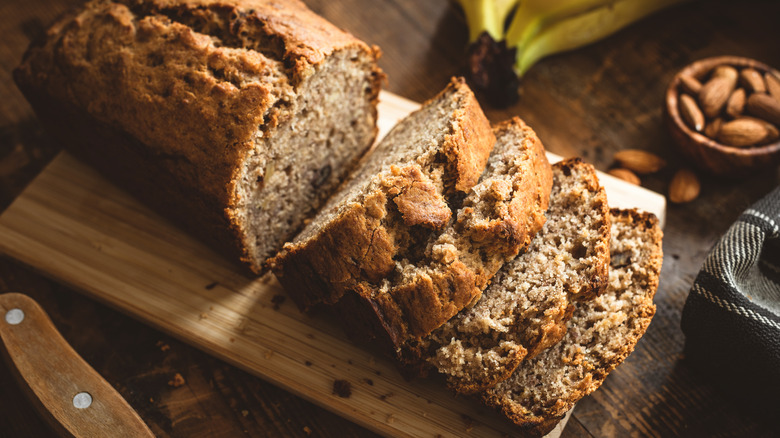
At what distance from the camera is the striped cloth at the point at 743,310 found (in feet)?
Result: 8.10

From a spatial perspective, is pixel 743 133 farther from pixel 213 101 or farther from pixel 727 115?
pixel 213 101

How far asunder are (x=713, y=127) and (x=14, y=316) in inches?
137

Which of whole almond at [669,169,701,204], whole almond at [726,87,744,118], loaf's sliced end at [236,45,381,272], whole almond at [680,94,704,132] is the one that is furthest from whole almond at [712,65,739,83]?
loaf's sliced end at [236,45,381,272]

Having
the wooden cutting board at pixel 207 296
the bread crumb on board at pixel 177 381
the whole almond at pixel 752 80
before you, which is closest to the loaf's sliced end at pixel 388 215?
the wooden cutting board at pixel 207 296

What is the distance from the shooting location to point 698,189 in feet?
10.8

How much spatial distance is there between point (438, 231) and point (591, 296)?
0.64m

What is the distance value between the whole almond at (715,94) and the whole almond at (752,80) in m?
0.06

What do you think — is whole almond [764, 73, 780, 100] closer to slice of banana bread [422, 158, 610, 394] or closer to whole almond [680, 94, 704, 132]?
whole almond [680, 94, 704, 132]

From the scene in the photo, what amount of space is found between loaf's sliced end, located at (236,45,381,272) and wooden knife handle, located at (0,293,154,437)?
810 mm

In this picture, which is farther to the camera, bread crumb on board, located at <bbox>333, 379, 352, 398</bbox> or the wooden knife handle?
bread crumb on board, located at <bbox>333, 379, 352, 398</bbox>

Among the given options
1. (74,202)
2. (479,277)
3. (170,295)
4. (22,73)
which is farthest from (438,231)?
(22,73)

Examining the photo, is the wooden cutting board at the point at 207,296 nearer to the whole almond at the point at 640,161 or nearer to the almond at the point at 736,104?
the whole almond at the point at 640,161

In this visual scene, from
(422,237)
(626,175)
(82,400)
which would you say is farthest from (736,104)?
(82,400)

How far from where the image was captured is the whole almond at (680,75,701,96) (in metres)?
3.33
